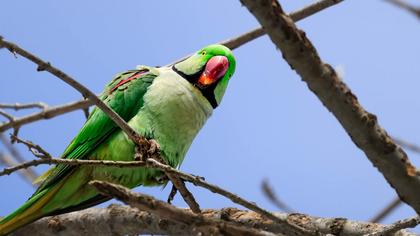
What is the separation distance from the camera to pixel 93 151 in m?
3.43

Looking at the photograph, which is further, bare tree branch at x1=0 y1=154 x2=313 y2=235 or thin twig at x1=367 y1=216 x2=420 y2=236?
thin twig at x1=367 y1=216 x2=420 y2=236

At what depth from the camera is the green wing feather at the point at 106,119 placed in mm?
3347

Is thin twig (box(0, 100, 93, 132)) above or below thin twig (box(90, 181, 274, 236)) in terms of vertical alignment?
above

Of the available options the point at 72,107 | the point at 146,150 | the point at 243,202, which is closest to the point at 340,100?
the point at 243,202

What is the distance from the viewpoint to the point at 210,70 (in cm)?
371

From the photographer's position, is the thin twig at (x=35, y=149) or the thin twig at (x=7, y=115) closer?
the thin twig at (x=35, y=149)

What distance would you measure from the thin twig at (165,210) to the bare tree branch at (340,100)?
15.5 inches

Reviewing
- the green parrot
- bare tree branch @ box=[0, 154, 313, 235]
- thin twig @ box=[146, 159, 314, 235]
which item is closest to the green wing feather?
the green parrot

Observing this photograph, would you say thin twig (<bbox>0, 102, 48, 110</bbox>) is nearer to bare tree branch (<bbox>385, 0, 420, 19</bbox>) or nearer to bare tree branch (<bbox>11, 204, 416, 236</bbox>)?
bare tree branch (<bbox>11, 204, 416, 236</bbox>)

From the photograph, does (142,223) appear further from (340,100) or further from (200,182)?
(340,100)

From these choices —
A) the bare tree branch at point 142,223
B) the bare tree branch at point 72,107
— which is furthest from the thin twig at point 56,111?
the bare tree branch at point 142,223

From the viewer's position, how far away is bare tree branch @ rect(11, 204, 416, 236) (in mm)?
2496

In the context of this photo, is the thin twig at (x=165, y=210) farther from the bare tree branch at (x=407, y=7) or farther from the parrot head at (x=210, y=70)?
the parrot head at (x=210, y=70)

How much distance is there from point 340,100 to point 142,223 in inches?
62.7
